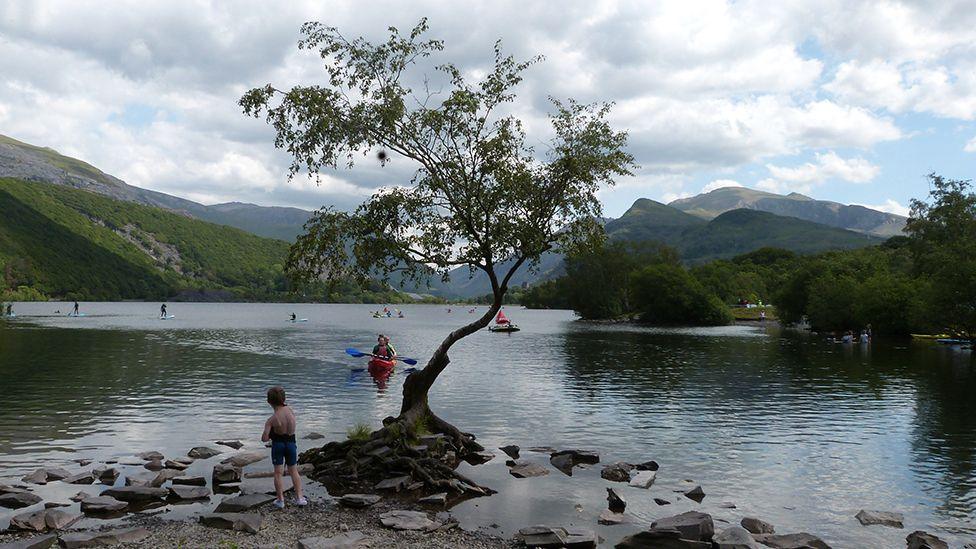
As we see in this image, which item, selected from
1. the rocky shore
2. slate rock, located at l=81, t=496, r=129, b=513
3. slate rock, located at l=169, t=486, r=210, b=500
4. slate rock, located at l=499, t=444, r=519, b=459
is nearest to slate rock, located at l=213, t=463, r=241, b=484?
the rocky shore

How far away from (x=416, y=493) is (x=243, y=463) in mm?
7472

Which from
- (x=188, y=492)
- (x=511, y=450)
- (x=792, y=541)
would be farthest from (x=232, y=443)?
(x=792, y=541)

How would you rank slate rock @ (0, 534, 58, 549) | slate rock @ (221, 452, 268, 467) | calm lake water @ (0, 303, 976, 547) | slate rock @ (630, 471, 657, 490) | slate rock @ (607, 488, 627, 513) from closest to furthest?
slate rock @ (0, 534, 58, 549) → slate rock @ (607, 488, 627, 513) → calm lake water @ (0, 303, 976, 547) → slate rock @ (630, 471, 657, 490) → slate rock @ (221, 452, 268, 467)

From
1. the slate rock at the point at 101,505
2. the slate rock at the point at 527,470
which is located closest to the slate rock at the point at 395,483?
the slate rock at the point at 527,470

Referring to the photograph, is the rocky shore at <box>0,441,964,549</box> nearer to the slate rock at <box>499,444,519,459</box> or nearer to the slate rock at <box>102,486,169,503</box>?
the slate rock at <box>102,486,169,503</box>

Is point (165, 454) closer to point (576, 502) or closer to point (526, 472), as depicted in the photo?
point (526, 472)

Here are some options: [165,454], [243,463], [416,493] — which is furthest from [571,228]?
[165,454]

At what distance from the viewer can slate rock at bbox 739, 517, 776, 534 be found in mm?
17625

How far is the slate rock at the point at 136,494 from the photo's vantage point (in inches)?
748

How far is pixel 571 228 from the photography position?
1038 inches

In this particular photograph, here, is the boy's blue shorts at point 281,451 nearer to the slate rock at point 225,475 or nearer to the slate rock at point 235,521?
the slate rock at point 235,521

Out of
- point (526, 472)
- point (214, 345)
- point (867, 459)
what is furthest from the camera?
point (214, 345)

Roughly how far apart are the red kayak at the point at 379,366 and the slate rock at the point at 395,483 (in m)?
32.8

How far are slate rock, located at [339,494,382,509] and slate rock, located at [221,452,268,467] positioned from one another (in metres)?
6.62
